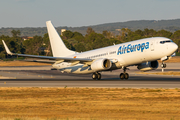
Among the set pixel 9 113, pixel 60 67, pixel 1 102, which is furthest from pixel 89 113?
pixel 60 67

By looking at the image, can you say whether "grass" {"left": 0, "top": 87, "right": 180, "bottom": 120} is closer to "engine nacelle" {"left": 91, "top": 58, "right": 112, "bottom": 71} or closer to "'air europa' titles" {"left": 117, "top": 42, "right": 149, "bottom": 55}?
"'air europa' titles" {"left": 117, "top": 42, "right": 149, "bottom": 55}

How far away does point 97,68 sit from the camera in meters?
43.4

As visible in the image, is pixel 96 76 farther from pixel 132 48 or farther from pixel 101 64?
pixel 132 48

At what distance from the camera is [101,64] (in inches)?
1688

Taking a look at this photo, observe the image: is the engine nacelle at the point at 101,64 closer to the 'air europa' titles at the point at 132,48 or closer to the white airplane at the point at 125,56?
the white airplane at the point at 125,56

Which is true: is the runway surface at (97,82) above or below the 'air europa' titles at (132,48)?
below

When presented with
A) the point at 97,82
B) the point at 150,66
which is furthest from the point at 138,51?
the point at 97,82

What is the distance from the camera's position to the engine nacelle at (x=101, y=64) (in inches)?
1691

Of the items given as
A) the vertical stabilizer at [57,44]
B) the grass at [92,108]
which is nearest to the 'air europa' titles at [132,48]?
the vertical stabilizer at [57,44]

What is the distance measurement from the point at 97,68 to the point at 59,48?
42.6 ft

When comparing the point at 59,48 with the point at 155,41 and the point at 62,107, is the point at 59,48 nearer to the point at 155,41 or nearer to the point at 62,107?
the point at 155,41

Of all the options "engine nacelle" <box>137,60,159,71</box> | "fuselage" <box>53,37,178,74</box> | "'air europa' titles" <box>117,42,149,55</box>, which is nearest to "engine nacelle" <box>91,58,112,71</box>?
"fuselage" <box>53,37,178,74</box>

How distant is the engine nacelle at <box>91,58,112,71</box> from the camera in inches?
1691

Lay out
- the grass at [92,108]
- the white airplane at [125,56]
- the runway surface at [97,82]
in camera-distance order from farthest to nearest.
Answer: the white airplane at [125,56] < the runway surface at [97,82] < the grass at [92,108]
